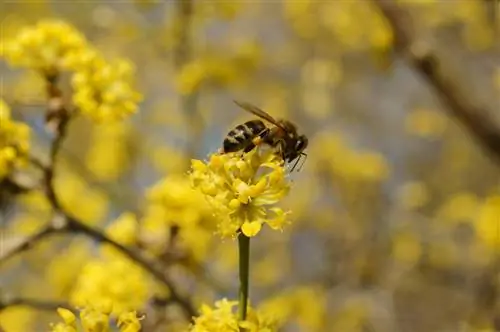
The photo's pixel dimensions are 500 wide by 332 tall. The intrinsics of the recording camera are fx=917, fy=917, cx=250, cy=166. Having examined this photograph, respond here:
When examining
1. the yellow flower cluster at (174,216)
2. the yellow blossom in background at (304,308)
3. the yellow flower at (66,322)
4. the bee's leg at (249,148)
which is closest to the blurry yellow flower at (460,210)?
the yellow blossom in background at (304,308)

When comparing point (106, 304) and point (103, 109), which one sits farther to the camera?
point (103, 109)

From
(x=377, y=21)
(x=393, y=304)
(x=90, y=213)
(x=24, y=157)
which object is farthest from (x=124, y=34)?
(x=24, y=157)

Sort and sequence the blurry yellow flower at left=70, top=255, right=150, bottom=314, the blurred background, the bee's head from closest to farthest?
the bee's head < the blurry yellow flower at left=70, top=255, right=150, bottom=314 < the blurred background

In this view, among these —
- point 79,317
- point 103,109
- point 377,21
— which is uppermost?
point 377,21

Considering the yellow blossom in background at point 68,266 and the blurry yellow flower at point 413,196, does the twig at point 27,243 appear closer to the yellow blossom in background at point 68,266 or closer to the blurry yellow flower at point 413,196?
the yellow blossom in background at point 68,266

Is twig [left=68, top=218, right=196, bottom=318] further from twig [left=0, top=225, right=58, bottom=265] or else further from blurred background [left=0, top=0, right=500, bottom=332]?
blurred background [left=0, top=0, right=500, bottom=332]

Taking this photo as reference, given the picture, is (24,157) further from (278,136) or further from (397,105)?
(397,105)

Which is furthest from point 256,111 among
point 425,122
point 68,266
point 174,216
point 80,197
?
point 425,122

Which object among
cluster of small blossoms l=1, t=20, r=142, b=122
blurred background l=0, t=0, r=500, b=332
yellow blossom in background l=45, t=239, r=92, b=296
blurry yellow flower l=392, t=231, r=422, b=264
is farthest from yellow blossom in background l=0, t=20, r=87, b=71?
blurry yellow flower l=392, t=231, r=422, b=264
